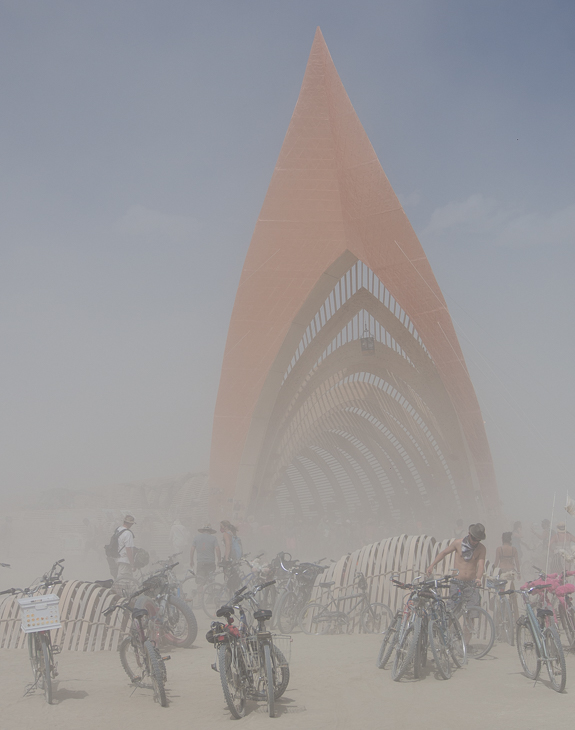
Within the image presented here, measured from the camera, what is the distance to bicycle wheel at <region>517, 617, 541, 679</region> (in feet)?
17.0

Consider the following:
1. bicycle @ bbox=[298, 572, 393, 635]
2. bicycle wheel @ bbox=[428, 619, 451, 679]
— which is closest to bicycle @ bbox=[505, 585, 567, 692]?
bicycle wheel @ bbox=[428, 619, 451, 679]

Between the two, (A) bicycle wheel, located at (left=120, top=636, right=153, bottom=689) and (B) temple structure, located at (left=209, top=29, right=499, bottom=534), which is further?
(B) temple structure, located at (left=209, top=29, right=499, bottom=534)

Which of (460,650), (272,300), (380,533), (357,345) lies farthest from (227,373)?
(460,650)

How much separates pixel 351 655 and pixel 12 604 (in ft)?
12.6

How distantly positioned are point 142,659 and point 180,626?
177 centimetres

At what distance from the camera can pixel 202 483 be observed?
22.0 meters

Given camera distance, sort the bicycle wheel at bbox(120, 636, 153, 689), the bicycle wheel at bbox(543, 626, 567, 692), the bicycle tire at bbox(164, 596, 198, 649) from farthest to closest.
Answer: the bicycle tire at bbox(164, 596, 198, 649) → the bicycle wheel at bbox(120, 636, 153, 689) → the bicycle wheel at bbox(543, 626, 567, 692)

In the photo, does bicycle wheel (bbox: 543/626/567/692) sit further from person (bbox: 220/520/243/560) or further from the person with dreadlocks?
person (bbox: 220/520/243/560)

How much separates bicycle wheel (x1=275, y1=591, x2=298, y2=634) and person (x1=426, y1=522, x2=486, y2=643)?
2500 millimetres

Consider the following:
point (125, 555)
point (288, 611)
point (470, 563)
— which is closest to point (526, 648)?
point (470, 563)

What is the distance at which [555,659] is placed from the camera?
4883mm

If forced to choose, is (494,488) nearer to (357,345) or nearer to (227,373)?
(357,345)

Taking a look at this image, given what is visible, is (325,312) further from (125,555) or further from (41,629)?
(41,629)

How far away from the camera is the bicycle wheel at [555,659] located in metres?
4.78
